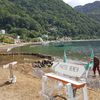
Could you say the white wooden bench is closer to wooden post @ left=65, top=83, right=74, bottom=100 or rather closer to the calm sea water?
wooden post @ left=65, top=83, right=74, bottom=100

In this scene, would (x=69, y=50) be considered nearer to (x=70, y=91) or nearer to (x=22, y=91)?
(x=22, y=91)

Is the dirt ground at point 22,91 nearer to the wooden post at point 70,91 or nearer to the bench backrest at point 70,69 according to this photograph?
the bench backrest at point 70,69

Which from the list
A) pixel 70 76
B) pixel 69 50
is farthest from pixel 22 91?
pixel 70 76

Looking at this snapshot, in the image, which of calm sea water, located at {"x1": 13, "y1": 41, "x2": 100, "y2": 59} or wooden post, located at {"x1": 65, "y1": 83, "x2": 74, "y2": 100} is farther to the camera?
calm sea water, located at {"x1": 13, "y1": 41, "x2": 100, "y2": 59}

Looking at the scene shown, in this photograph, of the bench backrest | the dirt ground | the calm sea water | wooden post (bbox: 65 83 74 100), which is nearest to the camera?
wooden post (bbox: 65 83 74 100)

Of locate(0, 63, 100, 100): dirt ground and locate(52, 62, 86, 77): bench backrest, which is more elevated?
locate(52, 62, 86, 77): bench backrest

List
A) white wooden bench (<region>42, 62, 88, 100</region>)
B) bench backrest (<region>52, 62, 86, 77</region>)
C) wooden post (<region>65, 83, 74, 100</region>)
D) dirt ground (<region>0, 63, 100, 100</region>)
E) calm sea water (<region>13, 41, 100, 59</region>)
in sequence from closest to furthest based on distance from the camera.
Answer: white wooden bench (<region>42, 62, 88, 100</region>)
wooden post (<region>65, 83, 74, 100</region>)
bench backrest (<region>52, 62, 86, 77</region>)
dirt ground (<region>0, 63, 100, 100</region>)
calm sea water (<region>13, 41, 100, 59</region>)

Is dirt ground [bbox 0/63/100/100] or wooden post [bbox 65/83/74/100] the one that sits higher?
wooden post [bbox 65/83/74/100]

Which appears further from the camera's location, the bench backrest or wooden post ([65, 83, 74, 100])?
the bench backrest

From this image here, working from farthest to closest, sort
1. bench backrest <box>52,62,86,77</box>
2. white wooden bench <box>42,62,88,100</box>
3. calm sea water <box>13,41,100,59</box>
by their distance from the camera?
calm sea water <box>13,41,100,59</box> → bench backrest <box>52,62,86,77</box> → white wooden bench <box>42,62,88,100</box>

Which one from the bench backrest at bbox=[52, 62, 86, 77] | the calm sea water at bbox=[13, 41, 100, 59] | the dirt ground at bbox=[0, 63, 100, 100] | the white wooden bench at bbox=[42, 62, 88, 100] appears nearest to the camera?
the white wooden bench at bbox=[42, 62, 88, 100]

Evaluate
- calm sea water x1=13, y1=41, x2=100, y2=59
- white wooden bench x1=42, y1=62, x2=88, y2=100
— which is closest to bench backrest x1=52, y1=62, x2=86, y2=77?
white wooden bench x1=42, y1=62, x2=88, y2=100

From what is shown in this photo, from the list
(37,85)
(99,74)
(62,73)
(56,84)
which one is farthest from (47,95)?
(99,74)

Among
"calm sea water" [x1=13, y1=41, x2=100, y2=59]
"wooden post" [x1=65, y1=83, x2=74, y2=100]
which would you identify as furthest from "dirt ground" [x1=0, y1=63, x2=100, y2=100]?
"wooden post" [x1=65, y1=83, x2=74, y2=100]
